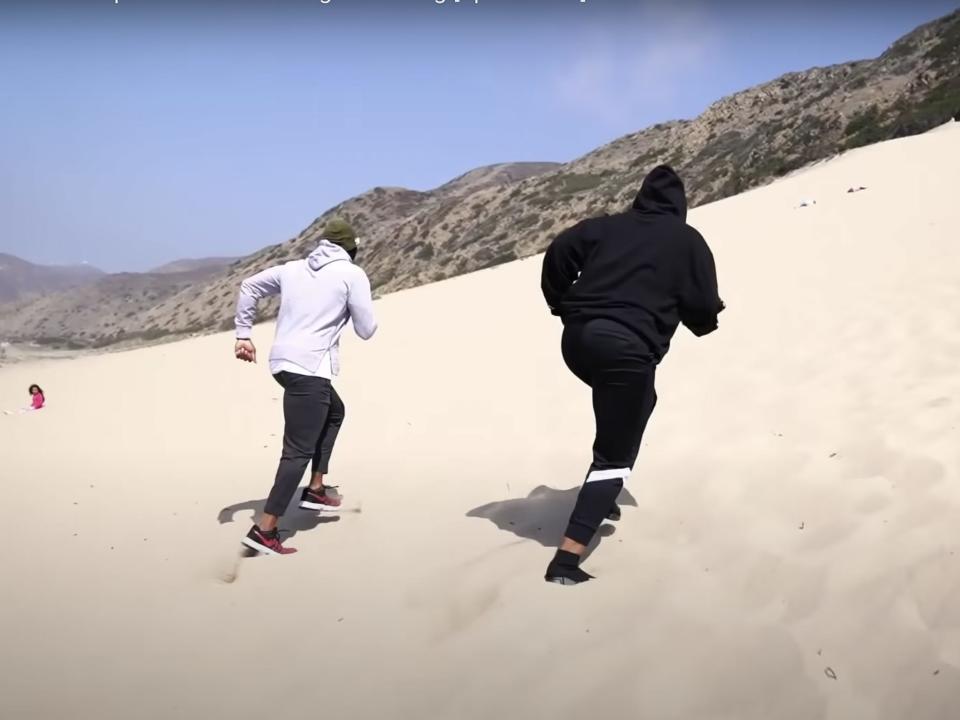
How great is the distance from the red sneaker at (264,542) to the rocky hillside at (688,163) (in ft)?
85.4

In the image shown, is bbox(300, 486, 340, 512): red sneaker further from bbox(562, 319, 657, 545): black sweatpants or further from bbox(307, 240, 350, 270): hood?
bbox(562, 319, 657, 545): black sweatpants

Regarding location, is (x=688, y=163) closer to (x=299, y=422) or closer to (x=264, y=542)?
(x=299, y=422)

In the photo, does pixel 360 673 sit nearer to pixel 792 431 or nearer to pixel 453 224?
pixel 792 431

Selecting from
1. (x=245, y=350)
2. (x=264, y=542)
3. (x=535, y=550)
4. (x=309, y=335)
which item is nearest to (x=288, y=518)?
(x=264, y=542)

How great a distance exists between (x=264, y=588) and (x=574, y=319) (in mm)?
1837

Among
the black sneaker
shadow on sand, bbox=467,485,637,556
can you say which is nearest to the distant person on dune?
shadow on sand, bbox=467,485,637,556

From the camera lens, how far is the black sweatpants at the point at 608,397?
324 cm

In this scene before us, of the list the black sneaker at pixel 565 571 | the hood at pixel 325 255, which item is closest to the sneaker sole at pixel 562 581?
the black sneaker at pixel 565 571

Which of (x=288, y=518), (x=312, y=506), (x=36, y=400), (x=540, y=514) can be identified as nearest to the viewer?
(x=540, y=514)

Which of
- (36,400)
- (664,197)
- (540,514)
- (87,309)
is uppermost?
(87,309)

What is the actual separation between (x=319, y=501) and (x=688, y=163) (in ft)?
165

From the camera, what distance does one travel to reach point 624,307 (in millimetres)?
3281

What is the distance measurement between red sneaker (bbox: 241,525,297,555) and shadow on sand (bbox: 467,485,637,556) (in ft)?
3.46

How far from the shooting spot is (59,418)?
902cm
